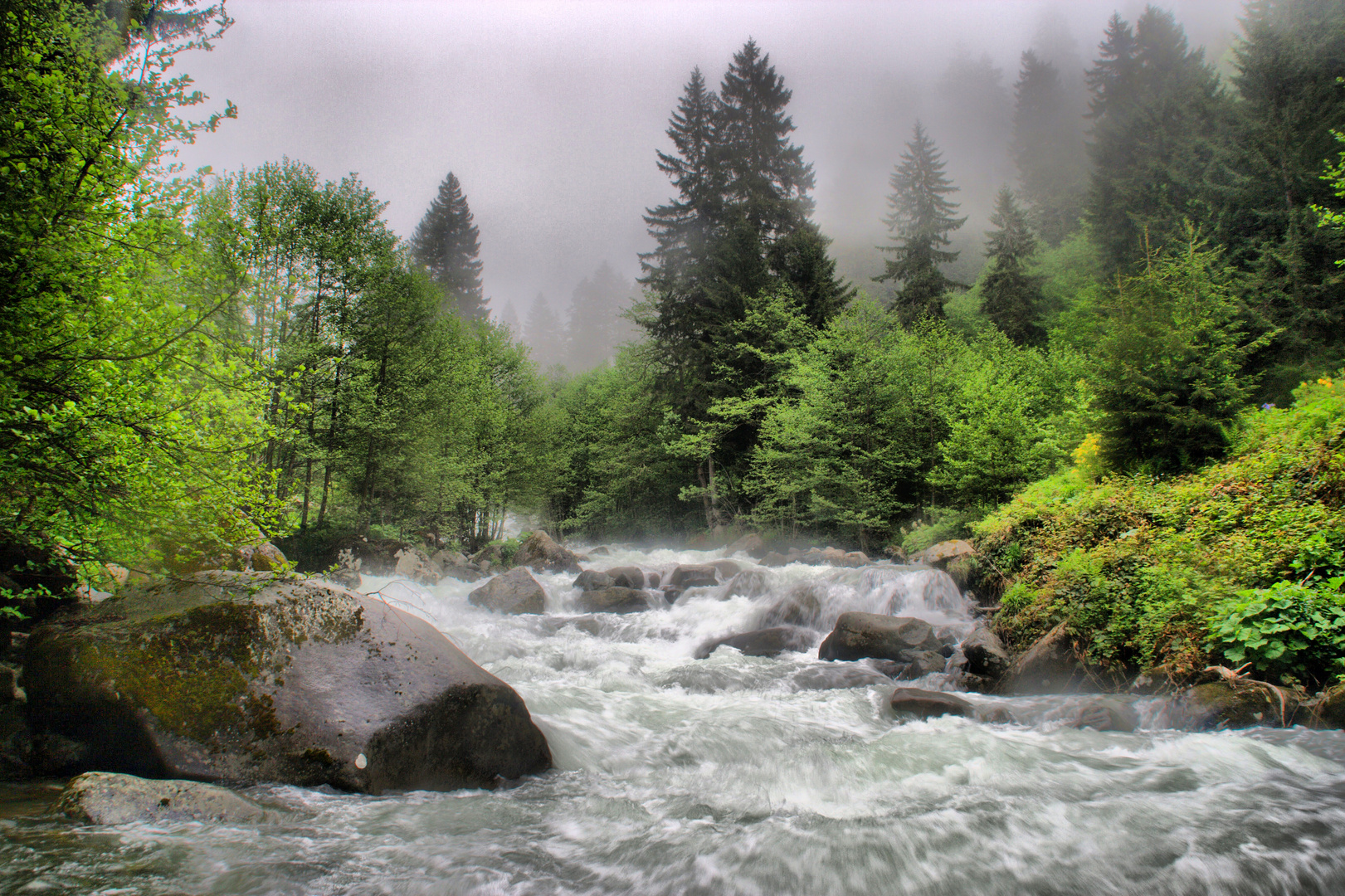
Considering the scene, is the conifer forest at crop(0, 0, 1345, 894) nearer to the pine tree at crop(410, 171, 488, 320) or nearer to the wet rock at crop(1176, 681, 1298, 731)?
the wet rock at crop(1176, 681, 1298, 731)

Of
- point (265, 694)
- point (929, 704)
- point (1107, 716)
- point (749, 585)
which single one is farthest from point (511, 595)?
point (1107, 716)

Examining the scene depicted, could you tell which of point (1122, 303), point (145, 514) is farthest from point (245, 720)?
point (1122, 303)

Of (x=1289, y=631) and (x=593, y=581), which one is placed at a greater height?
(x=1289, y=631)

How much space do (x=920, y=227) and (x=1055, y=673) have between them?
4128 centimetres

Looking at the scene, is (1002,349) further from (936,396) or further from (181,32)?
(181,32)

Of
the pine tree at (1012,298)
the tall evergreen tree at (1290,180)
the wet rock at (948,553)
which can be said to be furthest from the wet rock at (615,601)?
the pine tree at (1012,298)

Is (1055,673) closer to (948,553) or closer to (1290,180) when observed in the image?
(948,553)

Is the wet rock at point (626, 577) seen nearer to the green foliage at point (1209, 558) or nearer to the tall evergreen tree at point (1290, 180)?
the green foliage at point (1209, 558)

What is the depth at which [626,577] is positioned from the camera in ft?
54.7

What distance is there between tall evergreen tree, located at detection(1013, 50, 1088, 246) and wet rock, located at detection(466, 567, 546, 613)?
2098 inches

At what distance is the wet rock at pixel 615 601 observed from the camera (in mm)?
14430

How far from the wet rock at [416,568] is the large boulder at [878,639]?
506 inches

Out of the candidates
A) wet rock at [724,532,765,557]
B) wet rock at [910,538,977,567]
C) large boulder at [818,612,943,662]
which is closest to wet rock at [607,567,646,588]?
wet rock at [724,532,765,557]

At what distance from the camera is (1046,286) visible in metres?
34.5
